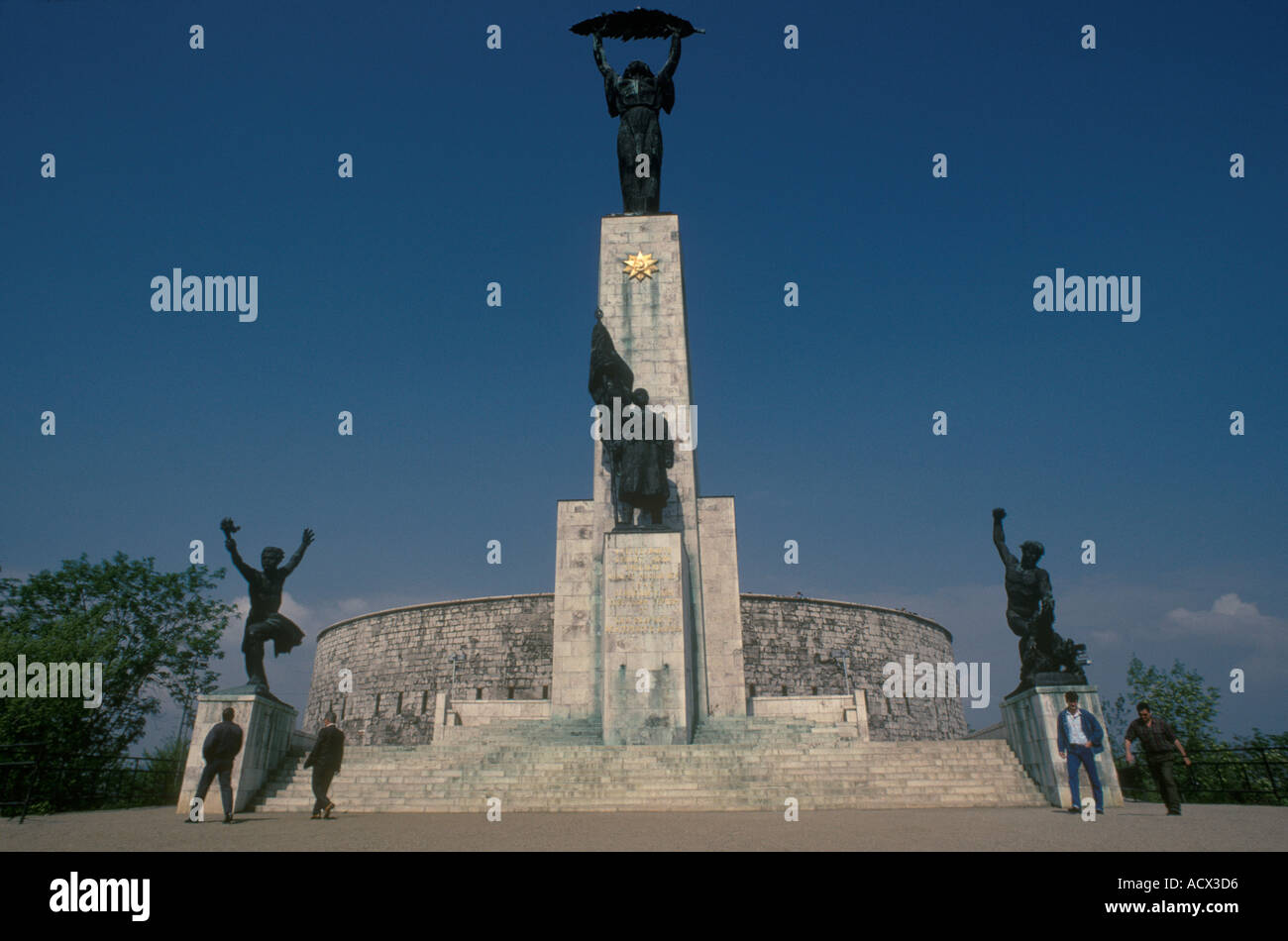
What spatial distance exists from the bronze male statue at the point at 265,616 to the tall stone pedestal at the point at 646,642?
541 cm

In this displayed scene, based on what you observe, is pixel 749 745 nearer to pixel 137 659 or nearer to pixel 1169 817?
pixel 1169 817

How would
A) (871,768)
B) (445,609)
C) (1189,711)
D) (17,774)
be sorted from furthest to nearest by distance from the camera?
(445,609) < (1189,711) < (17,774) < (871,768)

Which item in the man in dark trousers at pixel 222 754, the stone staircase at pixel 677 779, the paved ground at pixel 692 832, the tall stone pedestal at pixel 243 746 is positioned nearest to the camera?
the paved ground at pixel 692 832

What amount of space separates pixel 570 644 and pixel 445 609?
1642 centimetres

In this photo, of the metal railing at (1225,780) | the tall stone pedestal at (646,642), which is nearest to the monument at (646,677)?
the tall stone pedestal at (646,642)

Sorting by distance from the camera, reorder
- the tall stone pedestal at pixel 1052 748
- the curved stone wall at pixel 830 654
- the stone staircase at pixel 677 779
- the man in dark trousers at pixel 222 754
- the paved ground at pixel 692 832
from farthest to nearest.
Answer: the curved stone wall at pixel 830 654 < the stone staircase at pixel 677 779 < the tall stone pedestal at pixel 1052 748 < the man in dark trousers at pixel 222 754 < the paved ground at pixel 692 832

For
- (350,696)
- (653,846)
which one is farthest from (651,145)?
(350,696)

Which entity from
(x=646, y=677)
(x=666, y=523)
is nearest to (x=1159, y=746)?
(x=646, y=677)

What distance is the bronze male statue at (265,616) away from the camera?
10.7m

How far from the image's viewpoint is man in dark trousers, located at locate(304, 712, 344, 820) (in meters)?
9.09

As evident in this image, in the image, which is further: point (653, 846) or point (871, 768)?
point (871, 768)

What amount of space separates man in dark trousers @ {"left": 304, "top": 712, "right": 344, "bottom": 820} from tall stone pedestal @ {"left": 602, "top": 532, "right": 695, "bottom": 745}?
5.10 m

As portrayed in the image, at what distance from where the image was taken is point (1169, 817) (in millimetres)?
8406

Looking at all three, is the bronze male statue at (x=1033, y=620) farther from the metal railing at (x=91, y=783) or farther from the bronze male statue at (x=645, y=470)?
the metal railing at (x=91, y=783)
